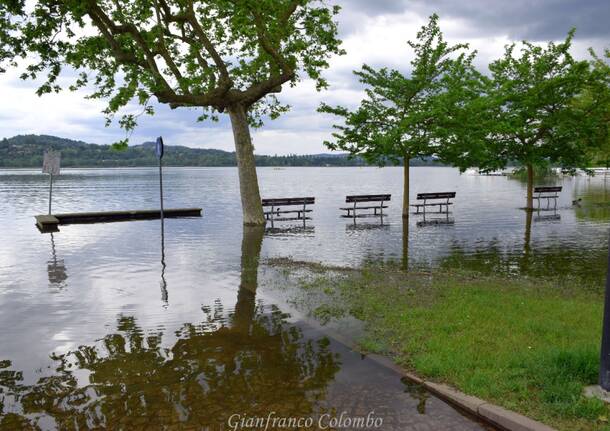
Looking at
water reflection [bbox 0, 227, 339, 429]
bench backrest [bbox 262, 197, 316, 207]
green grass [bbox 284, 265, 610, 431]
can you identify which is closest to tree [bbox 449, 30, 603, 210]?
bench backrest [bbox 262, 197, 316, 207]

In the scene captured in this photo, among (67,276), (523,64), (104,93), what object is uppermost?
(523,64)

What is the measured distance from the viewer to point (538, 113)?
26.9 m

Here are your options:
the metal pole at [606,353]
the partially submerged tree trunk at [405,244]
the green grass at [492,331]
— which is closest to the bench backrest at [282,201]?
the partially submerged tree trunk at [405,244]

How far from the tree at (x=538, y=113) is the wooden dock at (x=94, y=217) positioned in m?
15.9

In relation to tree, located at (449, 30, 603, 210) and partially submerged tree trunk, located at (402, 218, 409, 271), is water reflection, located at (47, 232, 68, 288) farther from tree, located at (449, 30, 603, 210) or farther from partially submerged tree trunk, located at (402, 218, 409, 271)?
tree, located at (449, 30, 603, 210)

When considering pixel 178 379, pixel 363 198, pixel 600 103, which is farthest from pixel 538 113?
pixel 178 379

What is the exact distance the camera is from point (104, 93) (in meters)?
21.5

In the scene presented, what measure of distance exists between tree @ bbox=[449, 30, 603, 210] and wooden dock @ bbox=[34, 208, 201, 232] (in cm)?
1594

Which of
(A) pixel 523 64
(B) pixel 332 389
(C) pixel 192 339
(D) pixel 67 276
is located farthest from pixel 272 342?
(A) pixel 523 64

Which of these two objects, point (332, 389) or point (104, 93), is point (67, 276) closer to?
point (332, 389)

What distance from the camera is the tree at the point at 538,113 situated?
25.4 m

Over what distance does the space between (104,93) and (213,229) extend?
7.90 meters

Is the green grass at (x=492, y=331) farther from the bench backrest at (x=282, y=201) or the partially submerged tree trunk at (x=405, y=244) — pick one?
the bench backrest at (x=282, y=201)

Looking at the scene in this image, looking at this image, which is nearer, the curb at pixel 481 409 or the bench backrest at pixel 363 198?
the curb at pixel 481 409
